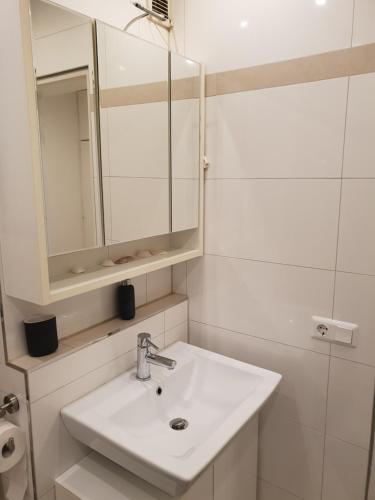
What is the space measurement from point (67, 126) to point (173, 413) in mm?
1026

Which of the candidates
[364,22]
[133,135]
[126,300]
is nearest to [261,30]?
[364,22]

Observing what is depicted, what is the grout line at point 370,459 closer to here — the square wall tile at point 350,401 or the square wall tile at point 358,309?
the square wall tile at point 350,401

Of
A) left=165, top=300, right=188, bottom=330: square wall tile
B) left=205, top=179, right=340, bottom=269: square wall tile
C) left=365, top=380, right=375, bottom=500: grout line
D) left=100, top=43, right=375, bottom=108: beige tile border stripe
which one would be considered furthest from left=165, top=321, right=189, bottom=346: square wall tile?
left=100, top=43, right=375, bottom=108: beige tile border stripe

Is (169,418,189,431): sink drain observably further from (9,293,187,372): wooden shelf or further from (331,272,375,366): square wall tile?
(331,272,375,366): square wall tile

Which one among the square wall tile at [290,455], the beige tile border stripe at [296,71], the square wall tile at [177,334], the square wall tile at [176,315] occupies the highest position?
the beige tile border stripe at [296,71]

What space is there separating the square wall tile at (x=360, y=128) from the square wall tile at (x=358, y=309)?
0.35 metres

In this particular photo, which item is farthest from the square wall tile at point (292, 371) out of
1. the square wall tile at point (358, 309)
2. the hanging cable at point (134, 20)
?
the hanging cable at point (134, 20)

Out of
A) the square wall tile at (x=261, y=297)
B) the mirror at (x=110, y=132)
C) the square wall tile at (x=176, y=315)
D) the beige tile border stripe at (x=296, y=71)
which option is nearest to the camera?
the mirror at (x=110, y=132)

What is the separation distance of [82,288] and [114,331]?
11.1 inches

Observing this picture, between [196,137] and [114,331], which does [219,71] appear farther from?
[114,331]

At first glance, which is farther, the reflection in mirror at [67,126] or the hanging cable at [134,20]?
the hanging cable at [134,20]

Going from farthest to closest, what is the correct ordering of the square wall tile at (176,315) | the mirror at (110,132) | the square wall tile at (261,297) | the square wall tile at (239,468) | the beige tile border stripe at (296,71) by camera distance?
the square wall tile at (176,315) < the square wall tile at (261,297) < the square wall tile at (239,468) < the beige tile border stripe at (296,71) < the mirror at (110,132)

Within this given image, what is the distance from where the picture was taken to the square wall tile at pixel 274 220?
129 cm

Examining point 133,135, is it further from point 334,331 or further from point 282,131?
point 334,331
